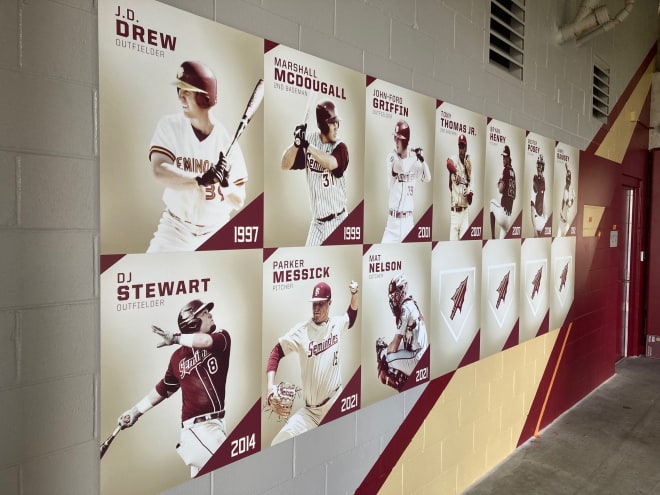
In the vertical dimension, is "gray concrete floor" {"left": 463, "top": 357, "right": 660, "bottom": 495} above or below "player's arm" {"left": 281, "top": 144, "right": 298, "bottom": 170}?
below

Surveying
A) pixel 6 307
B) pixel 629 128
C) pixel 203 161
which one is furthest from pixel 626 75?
pixel 6 307

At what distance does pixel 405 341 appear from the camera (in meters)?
2.28

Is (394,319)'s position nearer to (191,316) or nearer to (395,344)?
(395,344)

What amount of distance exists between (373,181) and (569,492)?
210cm

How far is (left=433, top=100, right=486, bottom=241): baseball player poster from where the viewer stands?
7.94 ft

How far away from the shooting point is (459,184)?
256cm

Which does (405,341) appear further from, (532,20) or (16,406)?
(532,20)

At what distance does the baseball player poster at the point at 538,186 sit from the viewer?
10.4ft

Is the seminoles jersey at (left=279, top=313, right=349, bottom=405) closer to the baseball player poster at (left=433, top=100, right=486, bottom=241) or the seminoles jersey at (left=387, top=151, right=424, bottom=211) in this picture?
the seminoles jersey at (left=387, top=151, right=424, bottom=211)

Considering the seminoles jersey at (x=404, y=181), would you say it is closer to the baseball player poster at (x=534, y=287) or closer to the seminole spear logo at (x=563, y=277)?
the baseball player poster at (x=534, y=287)

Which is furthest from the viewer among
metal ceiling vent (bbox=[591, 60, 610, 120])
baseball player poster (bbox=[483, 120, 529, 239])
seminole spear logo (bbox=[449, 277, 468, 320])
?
metal ceiling vent (bbox=[591, 60, 610, 120])

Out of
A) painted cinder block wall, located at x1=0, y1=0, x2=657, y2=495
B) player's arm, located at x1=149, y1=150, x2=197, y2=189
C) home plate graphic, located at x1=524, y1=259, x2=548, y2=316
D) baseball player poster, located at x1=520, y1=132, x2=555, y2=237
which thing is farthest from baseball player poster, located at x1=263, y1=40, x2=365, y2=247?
home plate graphic, located at x1=524, y1=259, x2=548, y2=316

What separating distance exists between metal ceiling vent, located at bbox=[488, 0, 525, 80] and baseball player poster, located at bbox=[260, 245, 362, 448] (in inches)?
65.1

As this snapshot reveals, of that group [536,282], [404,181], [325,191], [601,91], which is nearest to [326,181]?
[325,191]
